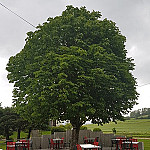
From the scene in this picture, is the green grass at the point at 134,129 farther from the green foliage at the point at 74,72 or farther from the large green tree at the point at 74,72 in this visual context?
the large green tree at the point at 74,72

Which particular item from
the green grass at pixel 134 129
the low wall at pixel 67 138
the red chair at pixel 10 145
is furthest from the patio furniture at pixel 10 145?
the green grass at pixel 134 129

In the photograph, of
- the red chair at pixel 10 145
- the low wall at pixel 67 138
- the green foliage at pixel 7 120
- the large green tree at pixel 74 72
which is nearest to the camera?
the large green tree at pixel 74 72

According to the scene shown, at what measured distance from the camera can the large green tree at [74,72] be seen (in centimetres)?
1325

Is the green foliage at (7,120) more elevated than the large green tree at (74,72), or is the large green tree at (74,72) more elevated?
the large green tree at (74,72)

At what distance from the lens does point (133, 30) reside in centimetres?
1573

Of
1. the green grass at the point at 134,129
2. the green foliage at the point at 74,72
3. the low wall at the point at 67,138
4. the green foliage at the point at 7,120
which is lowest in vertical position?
the green grass at the point at 134,129

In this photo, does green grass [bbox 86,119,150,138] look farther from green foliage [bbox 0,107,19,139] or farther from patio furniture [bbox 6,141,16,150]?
patio furniture [bbox 6,141,16,150]

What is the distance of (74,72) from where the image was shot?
1370cm

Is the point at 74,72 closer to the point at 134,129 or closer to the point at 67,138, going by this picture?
the point at 67,138

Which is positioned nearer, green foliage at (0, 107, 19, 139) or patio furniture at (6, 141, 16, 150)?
patio furniture at (6, 141, 16, 150)

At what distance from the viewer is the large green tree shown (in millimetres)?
13250

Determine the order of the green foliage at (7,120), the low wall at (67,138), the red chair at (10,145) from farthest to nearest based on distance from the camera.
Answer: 1. the green foliage at (7,120)
2. the low wall at (67,138)
3. the red chair at (10,145)

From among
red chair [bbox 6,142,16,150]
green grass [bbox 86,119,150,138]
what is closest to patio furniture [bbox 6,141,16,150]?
red chair [bbox 6,142,16,150]

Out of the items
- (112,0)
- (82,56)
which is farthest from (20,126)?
(112,0)
